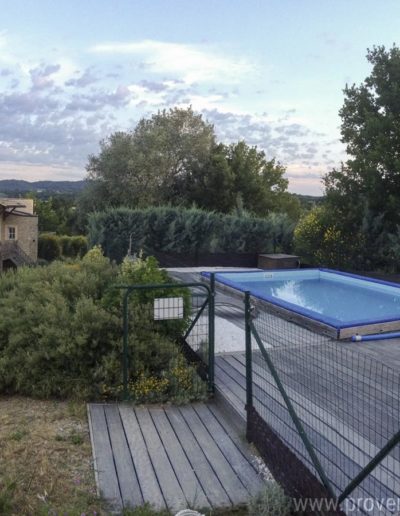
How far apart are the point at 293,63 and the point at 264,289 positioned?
5883 millimetres

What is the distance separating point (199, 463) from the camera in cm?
321

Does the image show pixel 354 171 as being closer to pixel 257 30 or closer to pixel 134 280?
pixel 257 30

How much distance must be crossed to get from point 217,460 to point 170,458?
32 cm

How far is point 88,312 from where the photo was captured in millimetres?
4562

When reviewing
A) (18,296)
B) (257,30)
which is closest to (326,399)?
(18,296)

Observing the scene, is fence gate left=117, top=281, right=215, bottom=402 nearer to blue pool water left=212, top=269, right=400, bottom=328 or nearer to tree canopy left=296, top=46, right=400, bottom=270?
blue pool water left=212, top=269, right=400, bottom=328

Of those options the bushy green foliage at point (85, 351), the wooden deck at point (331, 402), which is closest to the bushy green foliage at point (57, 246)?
the bushy green foliage at point (85, 351)

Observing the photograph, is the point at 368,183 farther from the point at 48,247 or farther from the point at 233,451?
the point at 48,247

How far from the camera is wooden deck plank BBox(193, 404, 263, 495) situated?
302 centimetres

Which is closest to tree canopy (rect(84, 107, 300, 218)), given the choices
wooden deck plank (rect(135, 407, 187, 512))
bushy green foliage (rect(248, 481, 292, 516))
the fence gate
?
the fence gate

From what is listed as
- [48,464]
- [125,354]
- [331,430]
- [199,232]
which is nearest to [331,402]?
[331,430]

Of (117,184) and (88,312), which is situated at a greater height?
(117,184)

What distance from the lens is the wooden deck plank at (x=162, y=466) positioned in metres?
2.80

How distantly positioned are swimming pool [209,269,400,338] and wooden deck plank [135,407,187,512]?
3.43 meters
